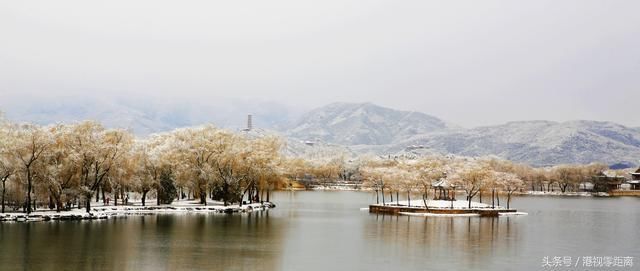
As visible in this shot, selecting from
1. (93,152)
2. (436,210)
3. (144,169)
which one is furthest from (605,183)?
(93,152)

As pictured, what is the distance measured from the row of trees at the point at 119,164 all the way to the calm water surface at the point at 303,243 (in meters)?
6.96

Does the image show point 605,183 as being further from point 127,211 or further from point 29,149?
point 29,149

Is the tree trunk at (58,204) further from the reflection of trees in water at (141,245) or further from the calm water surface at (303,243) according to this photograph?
the calm water surface at (303,243)

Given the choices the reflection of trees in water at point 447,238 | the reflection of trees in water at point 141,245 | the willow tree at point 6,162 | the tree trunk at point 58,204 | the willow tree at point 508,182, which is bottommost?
the reflection of trees in water at point 447,238

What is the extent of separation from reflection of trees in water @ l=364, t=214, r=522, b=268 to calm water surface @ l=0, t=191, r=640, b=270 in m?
0.07

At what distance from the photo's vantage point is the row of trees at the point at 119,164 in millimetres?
60375

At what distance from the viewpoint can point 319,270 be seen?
116 ft

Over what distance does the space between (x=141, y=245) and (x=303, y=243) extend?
11.0 m


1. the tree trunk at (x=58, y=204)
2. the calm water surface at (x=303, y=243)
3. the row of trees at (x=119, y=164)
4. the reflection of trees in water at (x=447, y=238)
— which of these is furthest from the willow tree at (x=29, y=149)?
the reflection of trees in water at (x=447, y=238)

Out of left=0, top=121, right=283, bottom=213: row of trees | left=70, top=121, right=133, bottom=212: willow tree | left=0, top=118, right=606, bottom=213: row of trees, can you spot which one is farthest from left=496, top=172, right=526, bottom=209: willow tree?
left=70, top=121, right=133, bottom=212: willow tree

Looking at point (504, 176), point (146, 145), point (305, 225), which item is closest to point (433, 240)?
point (305, 225)

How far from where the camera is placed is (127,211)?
2724 inches

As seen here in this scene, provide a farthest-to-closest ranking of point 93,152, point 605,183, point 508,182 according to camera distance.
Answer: point 605,183, point 508,182, point 93,152

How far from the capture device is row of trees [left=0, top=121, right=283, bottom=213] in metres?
60.4
